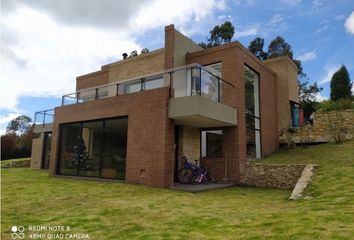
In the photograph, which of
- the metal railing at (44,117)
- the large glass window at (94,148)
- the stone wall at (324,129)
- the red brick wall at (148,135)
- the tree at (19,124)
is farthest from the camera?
the tree at (19,124)

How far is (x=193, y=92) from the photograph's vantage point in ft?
37.2

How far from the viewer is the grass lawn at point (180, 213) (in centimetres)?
479

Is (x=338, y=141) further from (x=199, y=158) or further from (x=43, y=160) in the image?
(x=43, y=160)

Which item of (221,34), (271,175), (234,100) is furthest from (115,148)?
(221,34)

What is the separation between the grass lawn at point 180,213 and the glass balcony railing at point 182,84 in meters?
3.99

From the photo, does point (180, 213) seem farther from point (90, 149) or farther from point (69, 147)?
point (69, 147)

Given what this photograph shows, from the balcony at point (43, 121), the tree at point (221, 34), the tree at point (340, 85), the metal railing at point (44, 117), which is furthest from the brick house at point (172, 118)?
the tree at point (221, 34)

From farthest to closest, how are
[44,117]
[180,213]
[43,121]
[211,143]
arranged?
[43,121] < [44,117] < [211,143] < [180,213]

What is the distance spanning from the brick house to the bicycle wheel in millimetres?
352

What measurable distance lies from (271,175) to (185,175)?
354 cm

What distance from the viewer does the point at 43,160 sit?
2152 cm

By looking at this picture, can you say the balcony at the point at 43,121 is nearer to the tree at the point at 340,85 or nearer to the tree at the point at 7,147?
the tree at the point at 7,147

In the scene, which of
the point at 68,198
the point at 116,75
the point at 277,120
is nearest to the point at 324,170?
the point at 277,120

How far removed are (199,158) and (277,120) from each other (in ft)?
20.7
